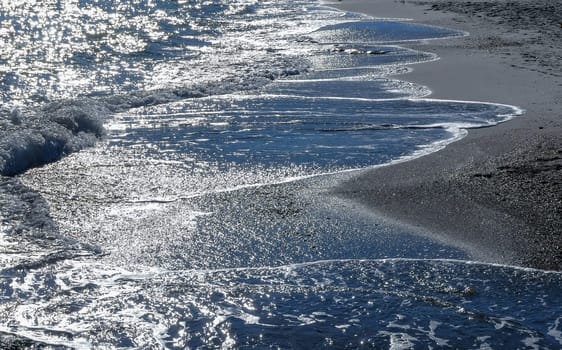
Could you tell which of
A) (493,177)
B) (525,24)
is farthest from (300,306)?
(525,24)

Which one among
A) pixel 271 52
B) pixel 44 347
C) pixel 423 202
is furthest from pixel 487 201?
pixel 271 52

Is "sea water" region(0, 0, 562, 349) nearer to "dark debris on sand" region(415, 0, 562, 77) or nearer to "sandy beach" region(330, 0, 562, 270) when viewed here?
"sandy beach" region(330, 0, 562, 270)

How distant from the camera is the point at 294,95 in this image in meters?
13.4

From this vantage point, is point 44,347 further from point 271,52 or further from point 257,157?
point 271,52

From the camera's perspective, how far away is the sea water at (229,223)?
5387 millimetres

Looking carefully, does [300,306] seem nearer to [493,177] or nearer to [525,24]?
[493,177]

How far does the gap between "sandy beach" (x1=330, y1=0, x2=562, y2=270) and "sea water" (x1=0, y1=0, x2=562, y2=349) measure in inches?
12.4

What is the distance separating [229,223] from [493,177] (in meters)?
3.05

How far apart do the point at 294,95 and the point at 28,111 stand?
4.39 meters

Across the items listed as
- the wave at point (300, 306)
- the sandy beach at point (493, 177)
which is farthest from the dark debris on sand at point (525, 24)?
the wave at point (300, 306)

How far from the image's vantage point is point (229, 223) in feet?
24.0

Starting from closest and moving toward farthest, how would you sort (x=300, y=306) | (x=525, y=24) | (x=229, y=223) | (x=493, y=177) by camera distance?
(x=300, y=306), (x=229, y=223), (x=493, y=177), (x=525, y=24)

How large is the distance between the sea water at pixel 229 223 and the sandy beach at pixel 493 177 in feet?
1.04

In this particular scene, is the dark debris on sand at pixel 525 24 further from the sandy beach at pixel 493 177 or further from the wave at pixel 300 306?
the wave at pixel 300 306
